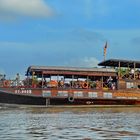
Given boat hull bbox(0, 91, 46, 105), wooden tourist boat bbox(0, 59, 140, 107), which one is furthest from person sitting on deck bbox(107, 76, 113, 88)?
boat hull bbox(0, 91, 46, 105)

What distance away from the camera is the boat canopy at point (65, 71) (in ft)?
143

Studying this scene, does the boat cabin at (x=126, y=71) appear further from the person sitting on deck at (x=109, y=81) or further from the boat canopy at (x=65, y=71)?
the boat canopy at (x=65, y=71)

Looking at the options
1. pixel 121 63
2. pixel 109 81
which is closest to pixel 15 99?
pixel 109 81

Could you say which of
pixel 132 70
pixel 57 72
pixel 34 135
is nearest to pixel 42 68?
pixel 57 72

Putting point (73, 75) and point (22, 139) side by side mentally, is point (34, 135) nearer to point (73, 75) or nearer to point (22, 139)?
point (22, 139)

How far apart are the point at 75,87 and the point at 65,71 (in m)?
1.84

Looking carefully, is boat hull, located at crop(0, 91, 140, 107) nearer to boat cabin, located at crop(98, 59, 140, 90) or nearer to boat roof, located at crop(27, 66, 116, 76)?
boat cabin, located at crop(98, 59, 140, 90)

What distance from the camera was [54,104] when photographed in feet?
142

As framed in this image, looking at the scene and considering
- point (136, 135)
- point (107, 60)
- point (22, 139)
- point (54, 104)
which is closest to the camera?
point (22, 139)

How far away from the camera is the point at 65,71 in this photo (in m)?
44.0

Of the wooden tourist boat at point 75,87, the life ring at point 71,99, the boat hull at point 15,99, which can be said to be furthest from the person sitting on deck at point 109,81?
the boat hull at point 15,99

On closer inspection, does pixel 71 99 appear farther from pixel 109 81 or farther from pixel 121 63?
pixel 121 63

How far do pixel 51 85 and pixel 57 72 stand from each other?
4.53 ft

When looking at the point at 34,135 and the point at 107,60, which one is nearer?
the point at 34,135
